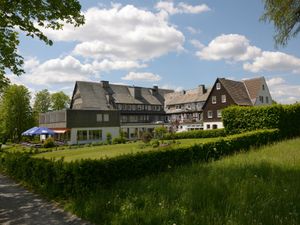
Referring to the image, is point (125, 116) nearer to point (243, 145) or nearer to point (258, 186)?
point (243, 145)

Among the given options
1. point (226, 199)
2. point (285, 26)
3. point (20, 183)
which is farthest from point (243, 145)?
point (20, 183)

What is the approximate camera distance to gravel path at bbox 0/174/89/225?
27.2ft

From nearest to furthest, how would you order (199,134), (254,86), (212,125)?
1. (199,134)
2. (254,86)
3. (212,125)

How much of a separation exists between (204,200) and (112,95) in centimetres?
5899

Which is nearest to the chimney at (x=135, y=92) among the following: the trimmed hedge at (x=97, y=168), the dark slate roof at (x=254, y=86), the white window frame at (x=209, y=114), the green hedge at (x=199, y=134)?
the white window frame at (x=209, y=114)

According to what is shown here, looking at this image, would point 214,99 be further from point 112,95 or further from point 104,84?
point 104,84

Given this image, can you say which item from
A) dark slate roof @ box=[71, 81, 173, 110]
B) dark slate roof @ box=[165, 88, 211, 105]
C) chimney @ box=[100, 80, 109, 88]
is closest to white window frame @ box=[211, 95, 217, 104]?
dark slate roof @ box=[165, 88, 211, 105]

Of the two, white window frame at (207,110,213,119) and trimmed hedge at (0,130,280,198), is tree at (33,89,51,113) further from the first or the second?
trimmed hedge at (0,130,280,198)

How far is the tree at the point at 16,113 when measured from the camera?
6738cm

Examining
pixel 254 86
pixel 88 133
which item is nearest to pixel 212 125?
pixel 254 86

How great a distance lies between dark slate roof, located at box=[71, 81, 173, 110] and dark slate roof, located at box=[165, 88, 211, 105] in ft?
8.81

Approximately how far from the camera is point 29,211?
31.0ft

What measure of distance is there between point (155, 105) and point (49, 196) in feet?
203

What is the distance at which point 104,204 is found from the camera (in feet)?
28.4
